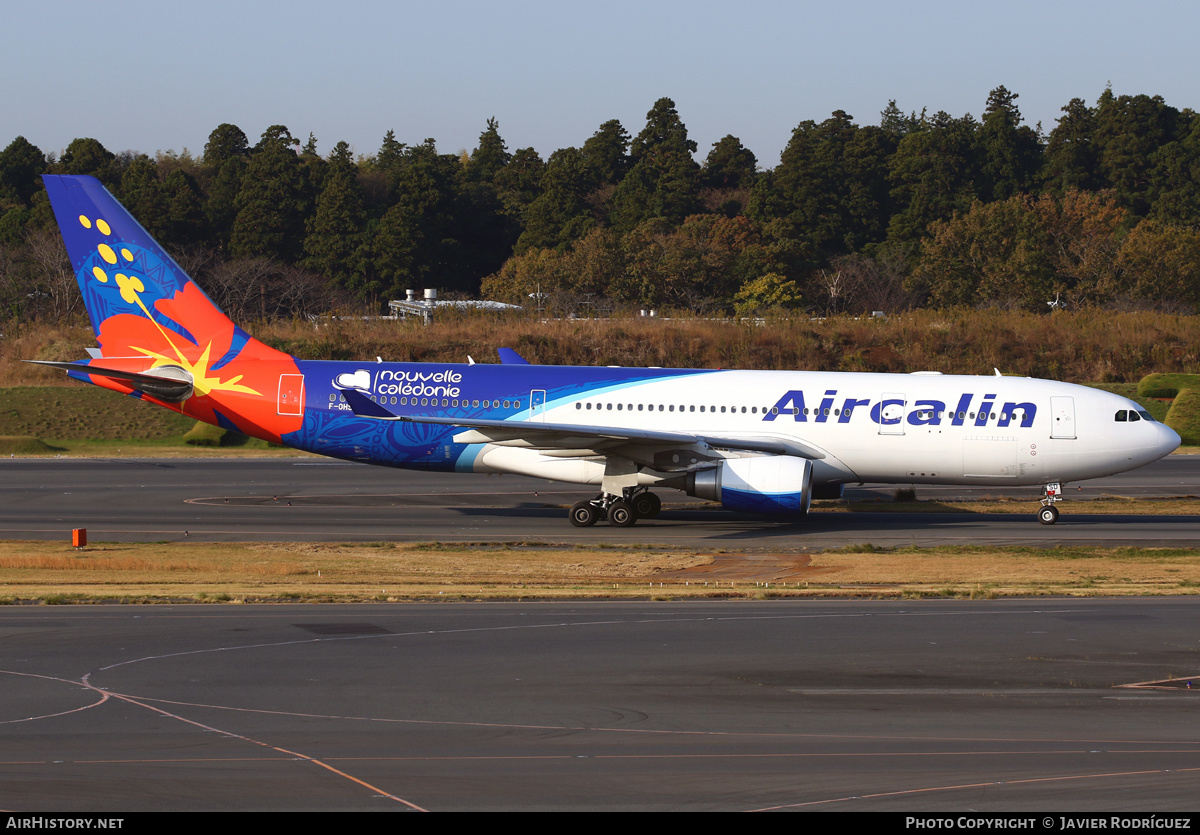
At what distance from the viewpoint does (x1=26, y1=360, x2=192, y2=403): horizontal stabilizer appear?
97.1ft

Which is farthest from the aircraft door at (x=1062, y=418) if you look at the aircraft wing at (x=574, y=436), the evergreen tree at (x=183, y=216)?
the evergreen tree at (x=183, y=216)

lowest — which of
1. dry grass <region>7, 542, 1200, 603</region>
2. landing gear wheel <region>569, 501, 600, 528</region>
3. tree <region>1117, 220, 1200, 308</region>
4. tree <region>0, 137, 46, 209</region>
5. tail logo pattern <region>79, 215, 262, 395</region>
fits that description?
dry grass <region>7, 542, 1200, 603</region>

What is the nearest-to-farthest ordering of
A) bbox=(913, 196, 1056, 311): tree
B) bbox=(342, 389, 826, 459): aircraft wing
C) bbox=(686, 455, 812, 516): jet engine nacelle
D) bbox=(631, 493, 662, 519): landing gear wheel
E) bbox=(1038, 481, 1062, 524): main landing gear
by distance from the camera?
bbox=(686, 455, 812, 516): jet engine nacelle, bbox=(342, 389, 826, 459): aircraft wing, bbox=(1038, 481, 1062, 524): main landing gear, bbox=(631, 493, 662, 519): landing gear wheel, bbox=(913, 196, 1056, 311): tree

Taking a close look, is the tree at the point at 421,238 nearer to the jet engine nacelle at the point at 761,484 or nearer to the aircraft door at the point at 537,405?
the aircraft door at the point at 537,405

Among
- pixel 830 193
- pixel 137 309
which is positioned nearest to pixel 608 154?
pixel 830 193

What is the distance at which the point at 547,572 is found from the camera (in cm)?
2245

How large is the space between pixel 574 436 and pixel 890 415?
789cm

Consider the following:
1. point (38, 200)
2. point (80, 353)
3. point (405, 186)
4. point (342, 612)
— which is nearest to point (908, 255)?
point (405, 186)

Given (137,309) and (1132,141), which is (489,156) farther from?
(137,309)

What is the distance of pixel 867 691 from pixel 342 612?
27.6 feet

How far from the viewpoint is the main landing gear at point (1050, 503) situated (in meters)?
29.3

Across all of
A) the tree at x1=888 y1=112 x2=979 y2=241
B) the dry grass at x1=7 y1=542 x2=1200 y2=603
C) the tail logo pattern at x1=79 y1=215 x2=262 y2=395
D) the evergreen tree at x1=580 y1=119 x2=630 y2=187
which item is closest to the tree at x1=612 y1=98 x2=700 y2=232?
the evergreen tree at x1=580 y1=119 x2=630 y2=187

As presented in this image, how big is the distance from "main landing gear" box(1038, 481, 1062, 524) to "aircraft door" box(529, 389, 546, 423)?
12899mm

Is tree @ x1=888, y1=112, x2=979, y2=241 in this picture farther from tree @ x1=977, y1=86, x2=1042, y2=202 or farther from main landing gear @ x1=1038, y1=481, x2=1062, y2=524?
main landing gear @ x1=1038, y1=481, x2=1062, y2=524
